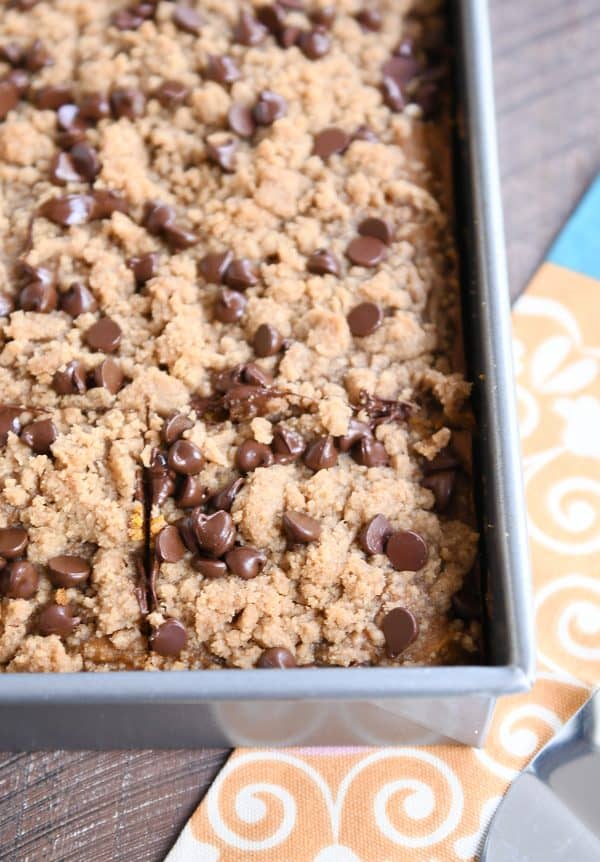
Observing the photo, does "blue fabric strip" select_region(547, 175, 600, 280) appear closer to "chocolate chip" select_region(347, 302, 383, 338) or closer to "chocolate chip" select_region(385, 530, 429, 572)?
"chocolate chip" select_region(347, 302, 383, 338)

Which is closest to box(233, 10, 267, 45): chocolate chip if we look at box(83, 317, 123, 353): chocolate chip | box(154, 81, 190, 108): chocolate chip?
box(154, 81, 190, 108): chocolate chip

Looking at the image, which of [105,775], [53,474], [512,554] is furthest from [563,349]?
[105,775]

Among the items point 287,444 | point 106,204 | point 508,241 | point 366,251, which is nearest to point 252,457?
point 287,444

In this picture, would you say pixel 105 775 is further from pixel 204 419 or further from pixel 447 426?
pixel 447 426

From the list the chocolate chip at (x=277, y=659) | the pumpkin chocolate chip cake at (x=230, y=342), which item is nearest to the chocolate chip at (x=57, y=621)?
the pumpkin chocolate chip cake at (x=230, y=342)

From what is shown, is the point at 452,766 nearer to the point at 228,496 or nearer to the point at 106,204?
the point at 228,496

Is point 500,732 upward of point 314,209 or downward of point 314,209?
downward

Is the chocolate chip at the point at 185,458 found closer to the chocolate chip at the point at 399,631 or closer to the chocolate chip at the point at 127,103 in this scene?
the chocolate chip at the point at 399,631
